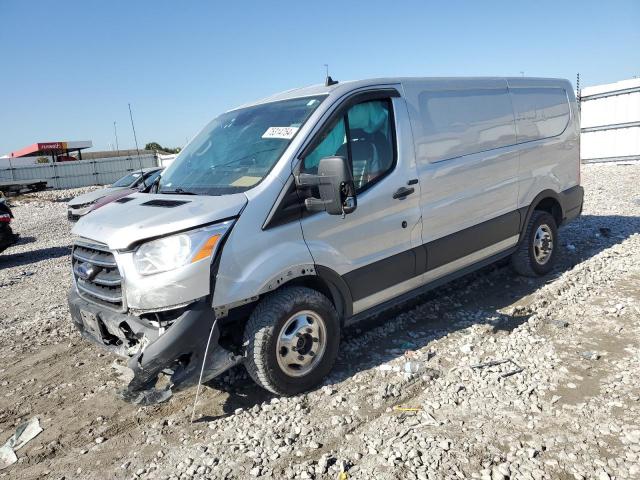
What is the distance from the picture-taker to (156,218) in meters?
3.21

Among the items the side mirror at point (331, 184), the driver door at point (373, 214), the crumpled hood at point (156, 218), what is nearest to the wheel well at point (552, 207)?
the driver door at point (373, 214)

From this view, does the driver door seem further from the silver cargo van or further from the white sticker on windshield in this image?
the white sticker on windshield

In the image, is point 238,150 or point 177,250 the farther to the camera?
point 238,150

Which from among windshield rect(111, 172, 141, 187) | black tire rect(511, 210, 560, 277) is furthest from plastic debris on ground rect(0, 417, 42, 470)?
windshield rect(111, 172, 141, 187)

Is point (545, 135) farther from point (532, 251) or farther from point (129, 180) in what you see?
point (129, 180)

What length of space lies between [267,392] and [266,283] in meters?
1.00

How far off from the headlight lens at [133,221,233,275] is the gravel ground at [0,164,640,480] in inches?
46.8

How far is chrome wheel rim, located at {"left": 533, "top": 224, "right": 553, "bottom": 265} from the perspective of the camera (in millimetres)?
5746

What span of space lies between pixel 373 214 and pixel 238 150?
3.98 feet

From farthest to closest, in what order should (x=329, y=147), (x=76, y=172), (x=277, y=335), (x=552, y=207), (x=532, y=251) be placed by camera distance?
(x=76, y=172), (x=552, y=207), (x=532, y=251), (x=329, y=147), (x=277, y=335)

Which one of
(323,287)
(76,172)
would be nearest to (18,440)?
(323,287)

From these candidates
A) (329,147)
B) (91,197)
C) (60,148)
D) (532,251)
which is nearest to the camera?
(329,147)

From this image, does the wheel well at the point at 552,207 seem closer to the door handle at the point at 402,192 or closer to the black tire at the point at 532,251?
the black tire at the point at 532,251

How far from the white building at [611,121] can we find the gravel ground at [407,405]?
42.8 ft
